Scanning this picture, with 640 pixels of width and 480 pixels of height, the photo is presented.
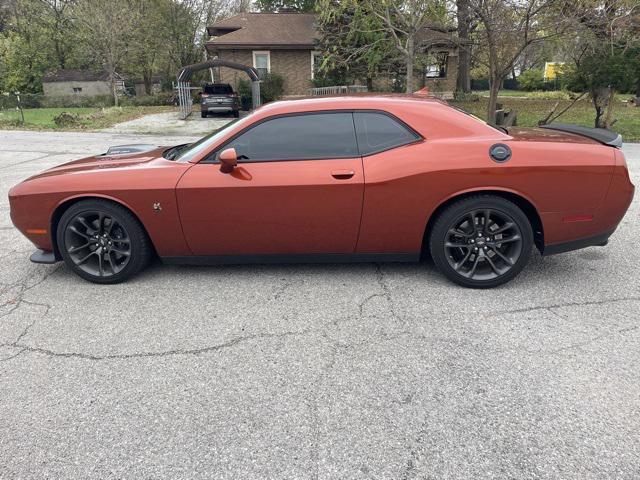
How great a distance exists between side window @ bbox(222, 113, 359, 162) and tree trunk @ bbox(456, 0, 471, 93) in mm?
11943

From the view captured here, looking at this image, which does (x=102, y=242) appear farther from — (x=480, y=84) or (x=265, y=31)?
(x=480, y=84)

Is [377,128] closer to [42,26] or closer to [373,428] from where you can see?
[373,428]

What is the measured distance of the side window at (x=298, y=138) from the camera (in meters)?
3.64

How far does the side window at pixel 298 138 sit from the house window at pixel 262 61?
25008 mm

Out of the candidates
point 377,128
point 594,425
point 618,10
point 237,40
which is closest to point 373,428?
point 594,425

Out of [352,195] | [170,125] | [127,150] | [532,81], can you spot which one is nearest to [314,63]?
[170,125]

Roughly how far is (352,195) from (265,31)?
27.4m

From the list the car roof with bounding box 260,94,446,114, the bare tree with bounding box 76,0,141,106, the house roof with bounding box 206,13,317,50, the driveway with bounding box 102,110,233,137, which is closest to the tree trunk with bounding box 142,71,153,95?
the bare tree with bounding box 76,0,141,106

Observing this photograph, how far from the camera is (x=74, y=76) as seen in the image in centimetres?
3697

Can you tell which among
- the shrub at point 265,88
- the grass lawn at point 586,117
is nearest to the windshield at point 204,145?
the grass lawn at point 586,117

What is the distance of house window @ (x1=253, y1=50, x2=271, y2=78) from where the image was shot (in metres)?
27.0

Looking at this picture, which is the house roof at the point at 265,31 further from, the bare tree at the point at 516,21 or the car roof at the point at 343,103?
the car roof at the point at 343,103

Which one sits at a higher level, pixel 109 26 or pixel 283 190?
pixel 109 26

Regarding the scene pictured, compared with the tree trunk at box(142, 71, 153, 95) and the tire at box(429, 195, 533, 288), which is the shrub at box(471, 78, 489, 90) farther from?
the tire at box(429, 195, 533, 288)
